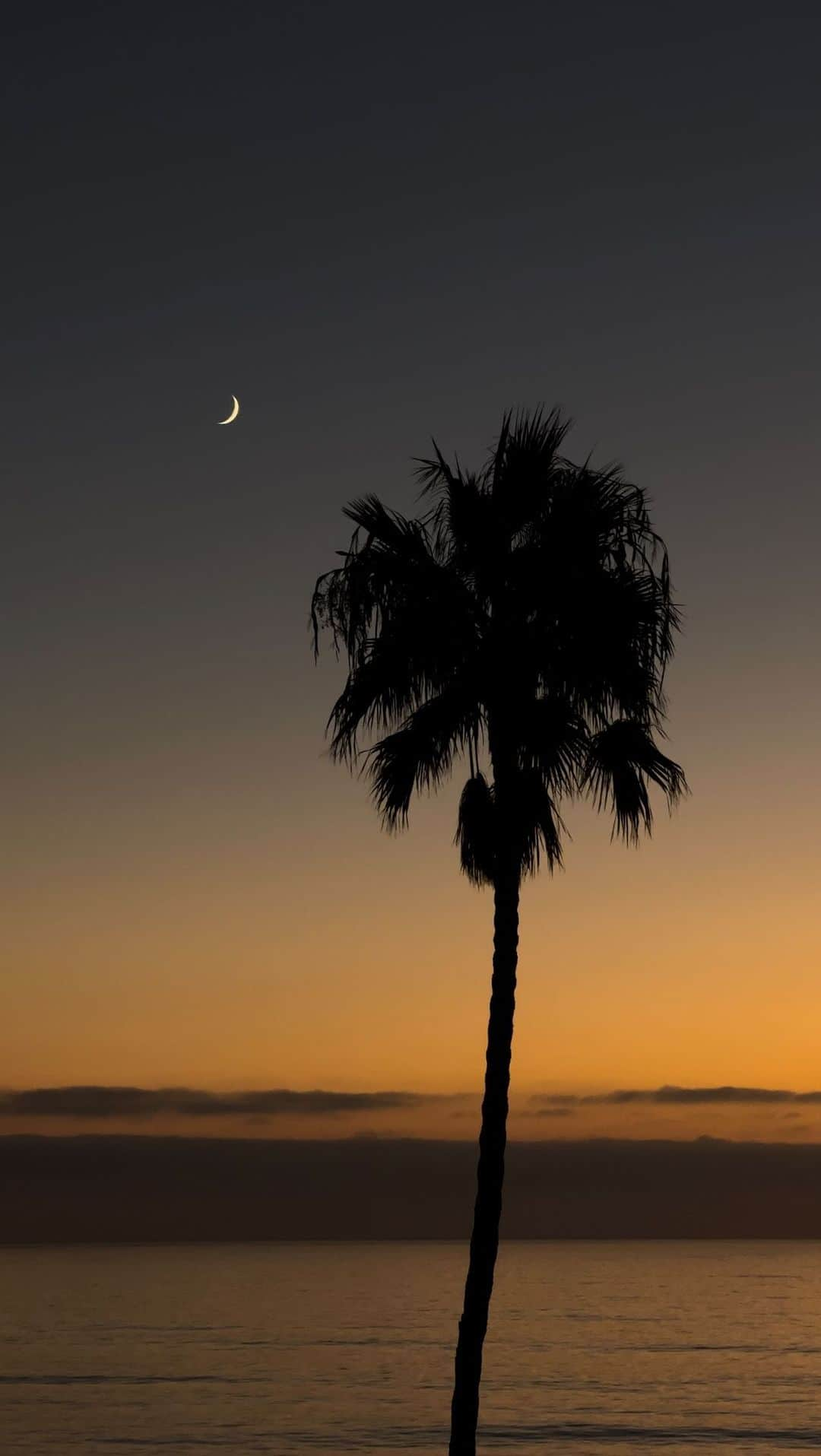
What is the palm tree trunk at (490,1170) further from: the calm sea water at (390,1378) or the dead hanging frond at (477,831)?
the calm sea water at (390,1378)

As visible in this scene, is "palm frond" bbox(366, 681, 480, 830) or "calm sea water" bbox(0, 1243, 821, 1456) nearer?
"palm frond" bbox(366, 681, 480, 830)

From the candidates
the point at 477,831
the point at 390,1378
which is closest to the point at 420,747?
the point at 477,831

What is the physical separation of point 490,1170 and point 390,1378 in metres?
66.3

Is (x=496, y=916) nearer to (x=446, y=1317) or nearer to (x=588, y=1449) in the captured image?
(x=588, y=1449)

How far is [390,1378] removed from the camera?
8031 cm

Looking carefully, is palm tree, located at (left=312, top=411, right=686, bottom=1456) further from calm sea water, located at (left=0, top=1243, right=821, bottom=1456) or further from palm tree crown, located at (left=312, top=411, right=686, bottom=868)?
calm sea water, located at (left=0, top=1243, right=821, bottom=1456)

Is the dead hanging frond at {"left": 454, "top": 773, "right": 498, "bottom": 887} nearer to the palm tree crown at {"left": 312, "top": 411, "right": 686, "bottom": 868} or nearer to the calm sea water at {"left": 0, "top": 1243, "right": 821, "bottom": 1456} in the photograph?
the palm tree crown at {"left": 312, "top": 411, "right": 686, "bottom": 868}

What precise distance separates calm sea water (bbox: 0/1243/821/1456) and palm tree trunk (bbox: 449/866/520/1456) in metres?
38.5

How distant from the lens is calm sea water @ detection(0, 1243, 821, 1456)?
A: 58156 mm

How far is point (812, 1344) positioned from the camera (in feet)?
338

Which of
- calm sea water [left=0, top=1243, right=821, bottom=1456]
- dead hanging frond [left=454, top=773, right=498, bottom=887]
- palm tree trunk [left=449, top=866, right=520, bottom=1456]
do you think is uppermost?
dead hanging frond [left=454, top=773, right=498, bottom=887]

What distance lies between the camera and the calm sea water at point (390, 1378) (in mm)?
58156

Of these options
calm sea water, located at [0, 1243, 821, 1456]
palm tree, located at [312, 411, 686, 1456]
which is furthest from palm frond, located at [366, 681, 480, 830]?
calm sea water, located at [0, 1243, 821, 1456]

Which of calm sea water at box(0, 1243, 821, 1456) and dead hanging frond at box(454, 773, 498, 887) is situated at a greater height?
dead hanging frond at box(454, 773, 498, 887)
